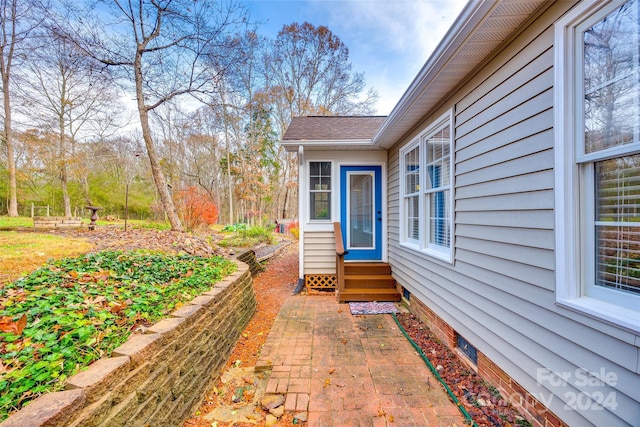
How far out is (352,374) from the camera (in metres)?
2.51

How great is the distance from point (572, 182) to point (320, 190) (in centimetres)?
401

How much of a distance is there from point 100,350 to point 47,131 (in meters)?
17.0

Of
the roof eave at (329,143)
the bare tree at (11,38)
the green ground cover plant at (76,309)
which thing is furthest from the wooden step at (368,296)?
the bare tree at (11,38)

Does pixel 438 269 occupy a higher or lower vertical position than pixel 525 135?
lower

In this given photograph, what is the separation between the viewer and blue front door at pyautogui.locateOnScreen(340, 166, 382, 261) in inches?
206

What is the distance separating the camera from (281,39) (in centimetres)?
1598

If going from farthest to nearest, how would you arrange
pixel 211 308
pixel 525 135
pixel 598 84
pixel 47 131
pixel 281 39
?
1. pixel 281 39
2. pixel 47 131
3. pixel 211 308
4. pixel 525 135
5. pixel 598 84

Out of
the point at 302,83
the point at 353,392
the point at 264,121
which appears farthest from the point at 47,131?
the point at 353,392

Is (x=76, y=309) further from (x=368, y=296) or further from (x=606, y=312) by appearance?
(x=368, y=296)

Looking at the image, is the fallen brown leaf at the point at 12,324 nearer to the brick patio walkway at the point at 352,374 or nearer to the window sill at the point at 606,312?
the brick patio walkway at the point at 352,374

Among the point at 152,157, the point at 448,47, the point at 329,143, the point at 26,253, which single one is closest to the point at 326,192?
the point at 329,143

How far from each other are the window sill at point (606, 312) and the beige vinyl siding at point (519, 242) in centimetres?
4

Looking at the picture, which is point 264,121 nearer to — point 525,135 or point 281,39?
point 281,39

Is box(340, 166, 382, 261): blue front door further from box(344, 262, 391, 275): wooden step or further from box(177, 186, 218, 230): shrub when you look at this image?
box(177, 186, 218, 230): shrub
